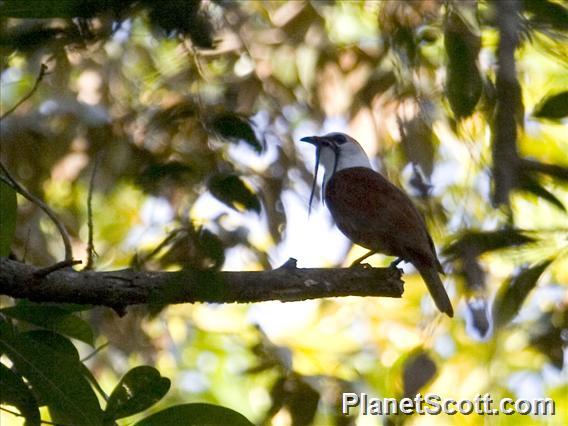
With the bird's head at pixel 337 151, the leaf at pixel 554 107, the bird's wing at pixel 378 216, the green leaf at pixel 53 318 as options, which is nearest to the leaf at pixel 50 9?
the green leaf at pixel 53 318

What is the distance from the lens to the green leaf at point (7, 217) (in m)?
2.83

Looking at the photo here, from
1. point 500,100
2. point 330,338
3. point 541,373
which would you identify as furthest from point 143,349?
point 500,100

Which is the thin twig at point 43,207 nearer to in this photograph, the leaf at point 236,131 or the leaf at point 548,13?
the leaf at point 236,131

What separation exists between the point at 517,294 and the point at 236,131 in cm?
102

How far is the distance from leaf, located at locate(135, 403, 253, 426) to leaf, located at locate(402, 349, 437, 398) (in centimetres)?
56

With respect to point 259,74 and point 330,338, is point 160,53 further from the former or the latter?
point 330,338

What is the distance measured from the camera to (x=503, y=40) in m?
2.52

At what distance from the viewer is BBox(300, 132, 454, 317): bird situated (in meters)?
3.78

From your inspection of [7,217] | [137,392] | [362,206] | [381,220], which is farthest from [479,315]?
[362,206]

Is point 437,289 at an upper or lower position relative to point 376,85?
lower

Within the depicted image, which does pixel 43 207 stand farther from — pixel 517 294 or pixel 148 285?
pixel 517 294

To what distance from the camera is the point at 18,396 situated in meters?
2.21

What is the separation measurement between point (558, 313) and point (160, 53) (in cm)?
315

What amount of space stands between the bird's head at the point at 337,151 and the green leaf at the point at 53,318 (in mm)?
2284
